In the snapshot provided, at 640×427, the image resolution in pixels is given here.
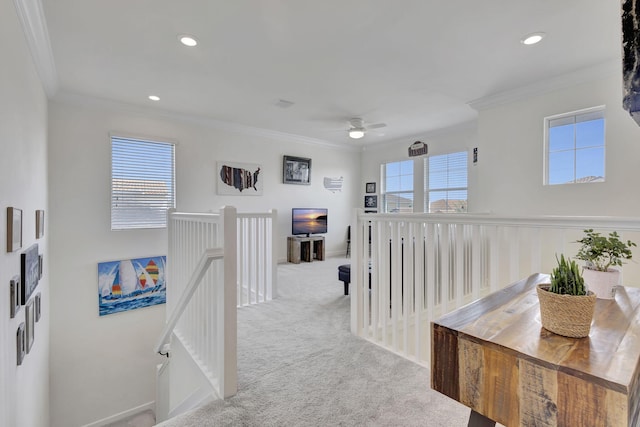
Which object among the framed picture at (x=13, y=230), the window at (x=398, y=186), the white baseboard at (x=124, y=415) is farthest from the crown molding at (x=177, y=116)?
the white baseboard at (x=124, y=415)

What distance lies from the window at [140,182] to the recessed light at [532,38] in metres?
4.77

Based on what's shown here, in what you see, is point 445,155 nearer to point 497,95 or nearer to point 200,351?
point 497,95

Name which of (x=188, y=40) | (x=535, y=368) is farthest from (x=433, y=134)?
(x=535, y=368)

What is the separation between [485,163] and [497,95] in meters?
0.90

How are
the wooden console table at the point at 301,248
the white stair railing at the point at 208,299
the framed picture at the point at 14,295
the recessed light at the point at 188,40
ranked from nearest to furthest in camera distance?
the framed picture at the point at 14,295, the white stair railing at the point at 208,299, the recessed light at the point at 188,40, the wooden console table at the point at 301,248

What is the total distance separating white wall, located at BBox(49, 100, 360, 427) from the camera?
3936 millimetres

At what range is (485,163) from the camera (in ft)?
14.2

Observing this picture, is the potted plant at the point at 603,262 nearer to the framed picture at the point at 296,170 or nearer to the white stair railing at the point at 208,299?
the white stair railing at the point at 208,299

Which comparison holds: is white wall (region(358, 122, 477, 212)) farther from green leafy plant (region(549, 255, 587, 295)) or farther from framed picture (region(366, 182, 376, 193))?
green leafy plant (region(549, 255, 587, 295))

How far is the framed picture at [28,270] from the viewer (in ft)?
6.93

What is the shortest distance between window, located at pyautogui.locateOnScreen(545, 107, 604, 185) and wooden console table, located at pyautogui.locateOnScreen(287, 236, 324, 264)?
13.8ft

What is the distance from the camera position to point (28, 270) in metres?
2.24

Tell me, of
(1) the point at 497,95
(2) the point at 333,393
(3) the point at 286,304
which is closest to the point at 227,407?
(2) the point at 333,393

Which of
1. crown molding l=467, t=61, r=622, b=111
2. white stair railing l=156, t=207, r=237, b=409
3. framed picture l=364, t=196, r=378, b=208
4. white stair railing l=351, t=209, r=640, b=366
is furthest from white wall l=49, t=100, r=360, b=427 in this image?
crown molding l=467, t=61, r=622, b=111
